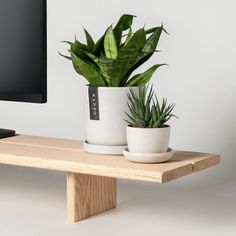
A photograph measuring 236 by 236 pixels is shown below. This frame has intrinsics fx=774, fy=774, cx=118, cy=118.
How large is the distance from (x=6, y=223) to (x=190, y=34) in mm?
827

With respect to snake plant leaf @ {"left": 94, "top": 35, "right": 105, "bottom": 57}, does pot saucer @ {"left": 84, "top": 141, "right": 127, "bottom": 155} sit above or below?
below

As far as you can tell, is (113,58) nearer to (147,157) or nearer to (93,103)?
(93,103)

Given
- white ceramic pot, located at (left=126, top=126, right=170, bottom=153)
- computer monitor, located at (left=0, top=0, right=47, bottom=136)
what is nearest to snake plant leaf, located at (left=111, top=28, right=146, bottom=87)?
white ceramic pot, located at (left=126, top=126, right=170, bottom=153)

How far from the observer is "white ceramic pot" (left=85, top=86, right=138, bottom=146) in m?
1.66

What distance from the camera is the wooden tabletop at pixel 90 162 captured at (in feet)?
5.00

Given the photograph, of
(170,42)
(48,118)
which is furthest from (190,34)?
(48,118)

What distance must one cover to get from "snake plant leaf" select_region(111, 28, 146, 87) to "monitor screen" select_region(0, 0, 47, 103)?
0.26m

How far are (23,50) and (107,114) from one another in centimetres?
35

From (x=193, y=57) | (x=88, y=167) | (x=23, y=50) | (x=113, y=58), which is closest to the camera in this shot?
(x=88, y=167)

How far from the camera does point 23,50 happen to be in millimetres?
1901

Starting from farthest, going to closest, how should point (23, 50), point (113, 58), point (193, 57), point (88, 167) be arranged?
point (193, 57)
point (23, 50)
point (113, 58)
point (88, 167)

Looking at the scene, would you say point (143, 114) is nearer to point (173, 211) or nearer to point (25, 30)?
point (173, 211)

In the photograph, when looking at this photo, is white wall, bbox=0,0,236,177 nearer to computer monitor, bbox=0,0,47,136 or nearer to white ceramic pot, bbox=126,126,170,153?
computer monitor, bbox=0,0,47,136

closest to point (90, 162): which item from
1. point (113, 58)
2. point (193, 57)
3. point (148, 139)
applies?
point (148, 139)
